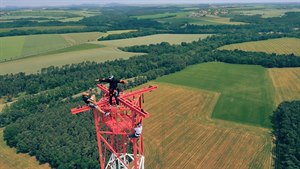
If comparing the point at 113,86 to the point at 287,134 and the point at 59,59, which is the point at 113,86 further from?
the point at 59,59

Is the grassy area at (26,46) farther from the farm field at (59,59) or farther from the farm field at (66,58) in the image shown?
the farm field at (59,59)

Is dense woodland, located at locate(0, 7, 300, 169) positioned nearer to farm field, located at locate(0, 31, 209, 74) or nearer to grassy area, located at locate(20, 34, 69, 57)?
farm field, located at locate(0, 31, 209, 74)

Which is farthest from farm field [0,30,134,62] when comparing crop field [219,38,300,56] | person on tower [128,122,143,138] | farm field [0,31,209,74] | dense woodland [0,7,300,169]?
person on tower [128,122,143,138]

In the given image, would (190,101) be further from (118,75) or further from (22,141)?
(22,141)

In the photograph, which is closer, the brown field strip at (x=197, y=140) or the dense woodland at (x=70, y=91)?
the brown field strip at (x=197, y=140)

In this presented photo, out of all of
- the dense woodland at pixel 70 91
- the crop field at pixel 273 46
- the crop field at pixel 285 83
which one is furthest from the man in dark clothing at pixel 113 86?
the crop field at pixel 273 46

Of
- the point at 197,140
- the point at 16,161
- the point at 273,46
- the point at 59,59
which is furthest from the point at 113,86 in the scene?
the point at 273,46
